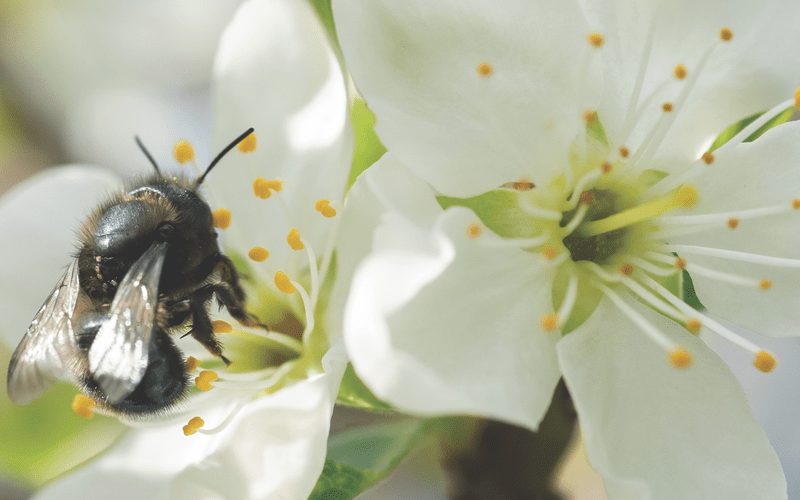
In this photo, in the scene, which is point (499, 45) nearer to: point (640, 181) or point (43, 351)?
point (640, 181)

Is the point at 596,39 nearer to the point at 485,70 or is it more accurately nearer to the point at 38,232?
Result: the point at 485,70

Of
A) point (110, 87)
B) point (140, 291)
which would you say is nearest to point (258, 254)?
point (140, 291)

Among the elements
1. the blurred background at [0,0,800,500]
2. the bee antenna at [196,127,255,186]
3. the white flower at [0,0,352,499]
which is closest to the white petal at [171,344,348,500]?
the white flower at [0,0,352,499]

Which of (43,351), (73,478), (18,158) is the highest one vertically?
(43,351)

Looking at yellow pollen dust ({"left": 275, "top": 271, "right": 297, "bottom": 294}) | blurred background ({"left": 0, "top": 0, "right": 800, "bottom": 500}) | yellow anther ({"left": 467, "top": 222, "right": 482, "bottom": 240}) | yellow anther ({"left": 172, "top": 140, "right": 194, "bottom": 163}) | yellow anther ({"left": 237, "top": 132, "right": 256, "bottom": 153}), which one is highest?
yellow anther ({"left": 237, "top": 132, "right": 256, "bottom": 153})

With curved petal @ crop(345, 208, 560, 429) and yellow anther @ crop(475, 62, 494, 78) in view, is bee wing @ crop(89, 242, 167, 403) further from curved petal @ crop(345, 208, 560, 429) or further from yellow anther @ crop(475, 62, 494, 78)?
yellow anther @ crop(475, 62, 494, 78)

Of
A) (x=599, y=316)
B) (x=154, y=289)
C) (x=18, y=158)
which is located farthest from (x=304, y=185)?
(x=18, y=158)
